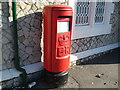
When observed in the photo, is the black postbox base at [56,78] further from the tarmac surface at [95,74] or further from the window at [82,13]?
the window at [82,13]

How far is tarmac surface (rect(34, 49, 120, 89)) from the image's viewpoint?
3.25m

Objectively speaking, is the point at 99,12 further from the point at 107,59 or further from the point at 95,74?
the point at 95,74

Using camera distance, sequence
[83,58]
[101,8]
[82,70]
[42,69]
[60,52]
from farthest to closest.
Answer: [101,8] < [83,58] < [82,70] < [42,69] < [60,52]

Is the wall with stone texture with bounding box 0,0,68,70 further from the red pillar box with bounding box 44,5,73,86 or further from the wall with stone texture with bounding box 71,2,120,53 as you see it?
the wall with stone texture with bounding box 71,2,120,53

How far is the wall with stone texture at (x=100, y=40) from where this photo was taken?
4344 mm

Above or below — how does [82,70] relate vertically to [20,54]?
below

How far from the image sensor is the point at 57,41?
2.82 meters

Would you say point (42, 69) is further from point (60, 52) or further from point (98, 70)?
point (98, 70)

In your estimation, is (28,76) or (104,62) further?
(104,62)

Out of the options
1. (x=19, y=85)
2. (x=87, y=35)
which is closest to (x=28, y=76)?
(x=19, y=85)

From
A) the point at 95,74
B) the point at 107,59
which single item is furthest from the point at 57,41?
the point at 107,59

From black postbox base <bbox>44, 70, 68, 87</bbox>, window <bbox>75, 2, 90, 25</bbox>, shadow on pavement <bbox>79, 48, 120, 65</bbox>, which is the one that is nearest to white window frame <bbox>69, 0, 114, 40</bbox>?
window <bbox>75, 2, 90, 25</bbox>

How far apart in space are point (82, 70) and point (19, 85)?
176 centimetres

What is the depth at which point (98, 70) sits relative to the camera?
400 cm
